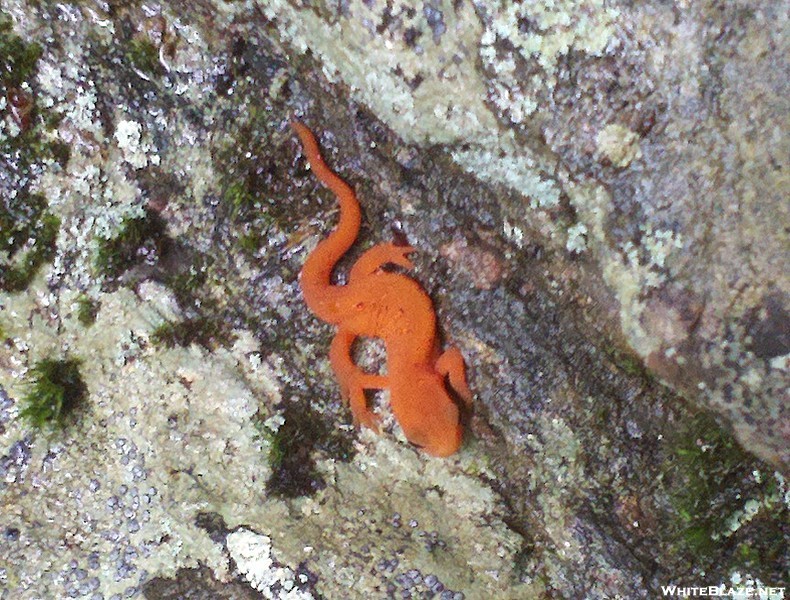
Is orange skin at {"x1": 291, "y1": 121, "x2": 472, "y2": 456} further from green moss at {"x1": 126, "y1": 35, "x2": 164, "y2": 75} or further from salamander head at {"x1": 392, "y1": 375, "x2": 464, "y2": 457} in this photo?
green moss at {"x1": 126, "y1": 35, "x2": 164, "y2": 75}

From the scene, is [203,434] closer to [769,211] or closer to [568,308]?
[568,308]

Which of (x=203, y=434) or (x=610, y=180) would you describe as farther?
(x=203, y=434)

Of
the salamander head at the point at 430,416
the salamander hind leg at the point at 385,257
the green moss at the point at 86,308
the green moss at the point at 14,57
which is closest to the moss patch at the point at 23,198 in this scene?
the green moss at the point at 14,57

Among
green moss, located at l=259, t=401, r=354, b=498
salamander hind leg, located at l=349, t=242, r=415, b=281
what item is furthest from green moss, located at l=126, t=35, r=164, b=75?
green moss, located at l=259, t=401, r=354, b=498

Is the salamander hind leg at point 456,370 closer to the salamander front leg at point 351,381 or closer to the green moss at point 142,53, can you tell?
the salamander front leg at point 351,381

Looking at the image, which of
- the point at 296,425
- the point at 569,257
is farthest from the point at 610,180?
the point at 296,425

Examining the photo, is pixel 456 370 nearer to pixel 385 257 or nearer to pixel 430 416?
pixel 430 416

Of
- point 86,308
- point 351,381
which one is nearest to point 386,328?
point 351,381
